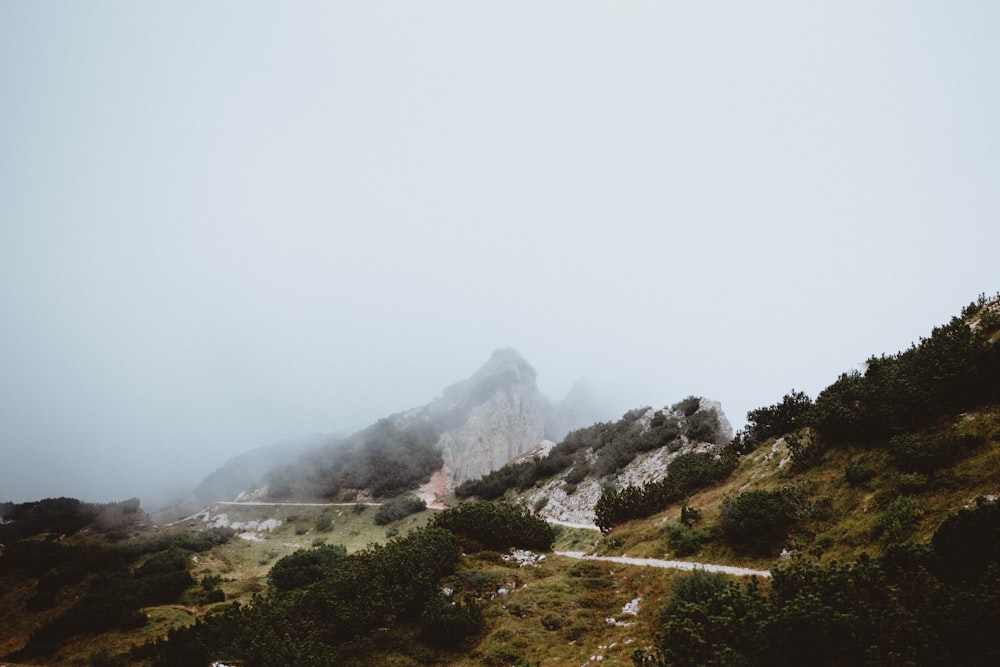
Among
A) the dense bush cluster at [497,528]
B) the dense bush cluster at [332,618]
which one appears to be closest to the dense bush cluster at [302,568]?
the dense bush cluster at [332,618]

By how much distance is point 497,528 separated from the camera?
19688 mm

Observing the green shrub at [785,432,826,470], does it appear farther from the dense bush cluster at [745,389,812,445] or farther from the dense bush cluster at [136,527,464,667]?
the dense bush cluster at [136,527,464,667]

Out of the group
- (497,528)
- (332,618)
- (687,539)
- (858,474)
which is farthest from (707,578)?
(332,618)

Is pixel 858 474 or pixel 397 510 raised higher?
pixel 858 474

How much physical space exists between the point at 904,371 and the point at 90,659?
29.6 meters

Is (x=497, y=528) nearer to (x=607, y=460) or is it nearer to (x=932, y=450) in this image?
(x=932, y=450)

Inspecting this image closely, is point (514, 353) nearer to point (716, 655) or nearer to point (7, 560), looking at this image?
point (7, 560)

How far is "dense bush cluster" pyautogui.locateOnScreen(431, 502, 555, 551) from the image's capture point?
19531mm

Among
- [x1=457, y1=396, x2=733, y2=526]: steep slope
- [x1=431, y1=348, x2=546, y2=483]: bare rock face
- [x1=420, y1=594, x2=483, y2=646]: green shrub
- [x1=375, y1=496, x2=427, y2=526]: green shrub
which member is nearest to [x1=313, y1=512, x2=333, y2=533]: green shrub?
[x1=375, y1=496, x2=427, y2=526]: green shrub

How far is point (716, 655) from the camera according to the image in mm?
7211

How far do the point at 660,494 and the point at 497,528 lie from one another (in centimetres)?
827

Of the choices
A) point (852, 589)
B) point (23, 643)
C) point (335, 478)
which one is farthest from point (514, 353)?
point (852, 589)

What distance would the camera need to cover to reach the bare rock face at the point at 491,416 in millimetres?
68188

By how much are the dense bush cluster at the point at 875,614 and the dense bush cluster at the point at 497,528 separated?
37.8 feet
